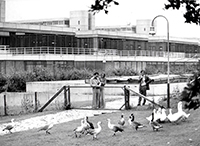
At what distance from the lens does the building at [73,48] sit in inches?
1961

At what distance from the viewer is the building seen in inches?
1961

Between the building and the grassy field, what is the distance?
28.5m

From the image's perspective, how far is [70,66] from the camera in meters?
51.1

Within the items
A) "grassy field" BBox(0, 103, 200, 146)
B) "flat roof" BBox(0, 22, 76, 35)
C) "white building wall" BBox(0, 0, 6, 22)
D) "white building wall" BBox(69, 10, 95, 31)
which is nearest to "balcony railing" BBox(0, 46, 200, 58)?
"flat roof" BBox(0, 22, 76, 35)

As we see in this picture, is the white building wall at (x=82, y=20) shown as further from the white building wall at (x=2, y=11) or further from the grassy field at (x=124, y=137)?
the grassy field at (x=124, y=137)

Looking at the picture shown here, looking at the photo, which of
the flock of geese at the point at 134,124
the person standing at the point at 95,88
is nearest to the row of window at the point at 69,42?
the person standing at the point at 95,88

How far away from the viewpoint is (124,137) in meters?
13.5

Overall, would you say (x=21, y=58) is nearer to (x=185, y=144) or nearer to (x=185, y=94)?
(x=185, y=144)

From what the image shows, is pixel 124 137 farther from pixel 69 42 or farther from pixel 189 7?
pixel 69 42

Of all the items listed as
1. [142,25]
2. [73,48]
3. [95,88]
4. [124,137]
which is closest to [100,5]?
[124,137]

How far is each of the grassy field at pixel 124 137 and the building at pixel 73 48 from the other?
28497 mm

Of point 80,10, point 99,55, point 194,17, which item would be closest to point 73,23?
point 80,10

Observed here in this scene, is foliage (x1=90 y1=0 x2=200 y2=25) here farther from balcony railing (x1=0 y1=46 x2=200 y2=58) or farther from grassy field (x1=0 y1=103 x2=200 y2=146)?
balcony railing (x1=0 y1=46 x2=200 y2=58)

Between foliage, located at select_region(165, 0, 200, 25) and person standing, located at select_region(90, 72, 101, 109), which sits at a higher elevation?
foliage, located at select_region(165, 0, 200, 25)
